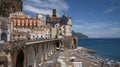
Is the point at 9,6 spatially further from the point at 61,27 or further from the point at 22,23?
the point at 61,27

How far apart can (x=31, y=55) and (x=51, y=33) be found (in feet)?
185

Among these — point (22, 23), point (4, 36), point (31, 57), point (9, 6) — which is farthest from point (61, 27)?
point (4, 36)

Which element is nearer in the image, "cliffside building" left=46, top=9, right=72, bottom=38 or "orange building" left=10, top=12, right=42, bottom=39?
"orange building" left=10, top=12, right=42, bottom=39

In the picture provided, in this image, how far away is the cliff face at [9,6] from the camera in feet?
268

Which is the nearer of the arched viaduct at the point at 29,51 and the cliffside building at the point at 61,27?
the arched viaduct at the point at 29,51

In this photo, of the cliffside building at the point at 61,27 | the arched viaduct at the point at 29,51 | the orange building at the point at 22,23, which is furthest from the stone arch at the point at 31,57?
the cliffside building at the point at 61,27

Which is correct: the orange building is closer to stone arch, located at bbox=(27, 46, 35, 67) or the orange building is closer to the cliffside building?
the cliffside building

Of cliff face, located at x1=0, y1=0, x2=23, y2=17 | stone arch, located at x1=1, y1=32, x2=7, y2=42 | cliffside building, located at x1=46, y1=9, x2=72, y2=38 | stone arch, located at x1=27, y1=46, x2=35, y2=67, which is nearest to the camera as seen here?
stone arch, located at x1=1, y1=32, x2=7, y2=42

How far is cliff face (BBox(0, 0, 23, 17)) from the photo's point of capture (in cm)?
8181

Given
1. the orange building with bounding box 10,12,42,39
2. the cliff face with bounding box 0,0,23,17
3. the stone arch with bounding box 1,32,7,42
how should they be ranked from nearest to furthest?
1. the stone arch with bounding box 1,32,7,42
2. the cliff face with bounding box 0,0,23,17
3. the orange building with bounding box 10,12,42,39

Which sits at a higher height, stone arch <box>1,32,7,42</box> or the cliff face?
the cliff face

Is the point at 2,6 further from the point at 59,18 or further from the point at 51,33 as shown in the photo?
the point at 59,18

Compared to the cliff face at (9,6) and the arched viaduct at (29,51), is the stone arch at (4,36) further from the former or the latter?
the cliff face at (9,6)

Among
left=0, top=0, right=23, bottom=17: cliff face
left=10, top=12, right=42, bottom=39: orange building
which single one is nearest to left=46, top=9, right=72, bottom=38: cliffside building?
left=10, top=12, right=42, bottom=39: orange building
